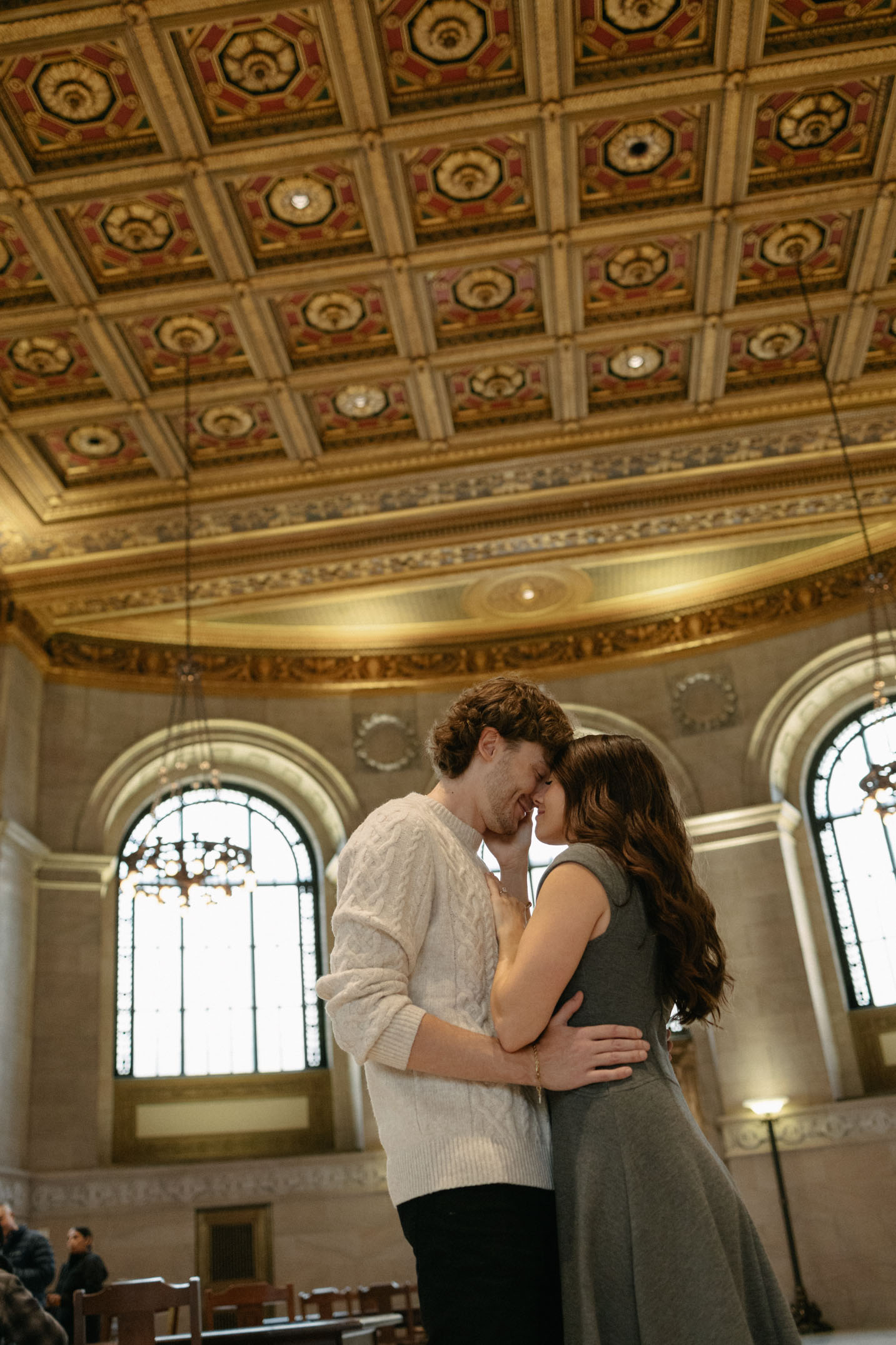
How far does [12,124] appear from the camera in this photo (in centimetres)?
853

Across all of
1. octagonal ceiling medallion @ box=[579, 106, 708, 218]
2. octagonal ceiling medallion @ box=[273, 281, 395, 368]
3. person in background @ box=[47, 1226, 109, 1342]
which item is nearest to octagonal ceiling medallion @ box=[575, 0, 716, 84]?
octagonal ceiling medallion @ box=[579, 106, 708, 218]

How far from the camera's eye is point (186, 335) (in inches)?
415

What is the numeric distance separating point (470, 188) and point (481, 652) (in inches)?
307

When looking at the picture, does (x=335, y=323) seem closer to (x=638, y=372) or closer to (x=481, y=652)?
(x=638, y=372)

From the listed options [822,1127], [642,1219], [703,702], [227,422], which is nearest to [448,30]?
[227,422]

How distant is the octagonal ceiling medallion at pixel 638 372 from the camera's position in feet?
36.5

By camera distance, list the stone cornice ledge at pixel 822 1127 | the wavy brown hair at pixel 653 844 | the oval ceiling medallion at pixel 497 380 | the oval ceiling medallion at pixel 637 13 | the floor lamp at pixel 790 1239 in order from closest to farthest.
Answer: the wavy brown hair at pixel 653 844 < the oval ceiling medallion at pixel 637 13 < the oval ceiling medallion at pixel 497 380 < the floor lamp at pixel 790 1239 < the stone cornice ledge at pixel 822 1127

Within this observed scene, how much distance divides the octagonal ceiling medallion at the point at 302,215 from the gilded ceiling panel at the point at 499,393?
185cm

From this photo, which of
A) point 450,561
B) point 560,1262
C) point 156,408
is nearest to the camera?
point 560,1262

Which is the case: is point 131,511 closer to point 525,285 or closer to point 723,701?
point 525,285

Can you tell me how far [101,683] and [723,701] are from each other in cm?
766

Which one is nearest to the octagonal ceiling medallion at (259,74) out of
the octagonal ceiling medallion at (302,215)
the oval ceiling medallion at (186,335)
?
the octagonal ceiling medallion at (302,215)

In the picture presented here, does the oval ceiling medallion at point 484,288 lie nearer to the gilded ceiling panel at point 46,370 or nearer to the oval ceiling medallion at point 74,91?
the oval ceiling medallion at point 74,91

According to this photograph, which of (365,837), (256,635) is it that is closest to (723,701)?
(256,635)
